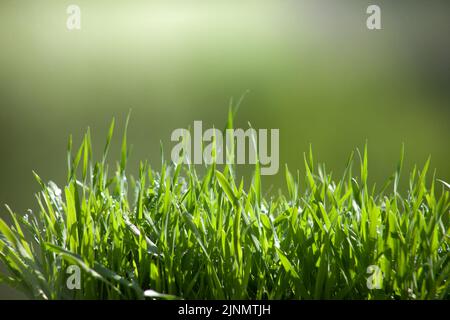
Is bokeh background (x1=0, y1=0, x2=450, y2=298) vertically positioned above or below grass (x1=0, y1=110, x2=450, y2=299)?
above

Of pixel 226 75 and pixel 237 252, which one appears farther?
pixel 226 75

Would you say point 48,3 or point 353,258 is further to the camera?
point 48,3

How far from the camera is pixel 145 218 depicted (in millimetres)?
496

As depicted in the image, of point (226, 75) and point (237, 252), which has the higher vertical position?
point (226, 75)

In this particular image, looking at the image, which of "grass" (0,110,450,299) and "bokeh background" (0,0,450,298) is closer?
"grass" (0,110,450,299)

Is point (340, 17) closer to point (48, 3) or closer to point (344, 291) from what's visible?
point (48, 3)

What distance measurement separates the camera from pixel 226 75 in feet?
A: 4.95

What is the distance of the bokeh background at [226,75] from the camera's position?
4.71 ft

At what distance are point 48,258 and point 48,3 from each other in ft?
3.63

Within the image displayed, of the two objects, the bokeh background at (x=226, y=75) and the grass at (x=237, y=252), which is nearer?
the grass at (x=237, y=252)

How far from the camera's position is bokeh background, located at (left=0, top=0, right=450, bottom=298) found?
144cm

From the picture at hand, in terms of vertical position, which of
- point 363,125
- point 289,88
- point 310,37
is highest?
point 310,37

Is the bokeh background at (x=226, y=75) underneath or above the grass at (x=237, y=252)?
above
